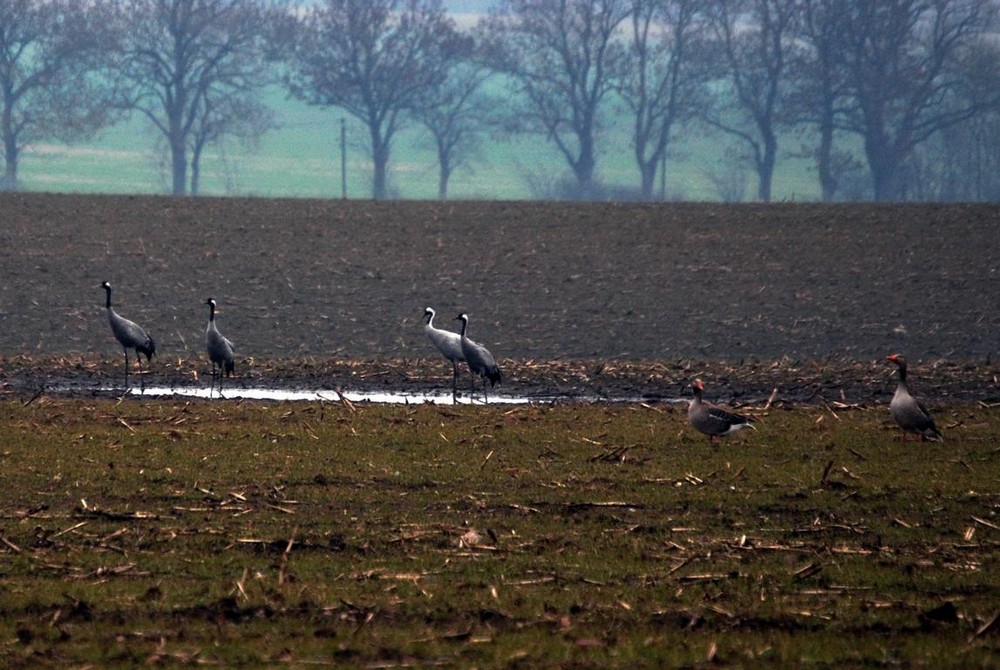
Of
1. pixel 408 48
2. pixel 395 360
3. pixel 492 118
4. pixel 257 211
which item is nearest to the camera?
pixel 395 360

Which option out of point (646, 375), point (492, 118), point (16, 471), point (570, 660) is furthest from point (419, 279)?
point (492, 118)

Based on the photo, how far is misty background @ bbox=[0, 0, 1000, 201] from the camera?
257 feet

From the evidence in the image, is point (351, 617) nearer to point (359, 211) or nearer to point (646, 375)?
point (646, 375)

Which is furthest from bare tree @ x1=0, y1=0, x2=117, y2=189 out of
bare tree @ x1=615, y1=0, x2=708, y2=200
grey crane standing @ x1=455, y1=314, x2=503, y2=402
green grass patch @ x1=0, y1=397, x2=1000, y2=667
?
green grass patch @ x1=0, y1=397, x2=1000, y2=667

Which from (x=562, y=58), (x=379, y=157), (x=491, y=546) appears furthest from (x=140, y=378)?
(x=562, y=58)

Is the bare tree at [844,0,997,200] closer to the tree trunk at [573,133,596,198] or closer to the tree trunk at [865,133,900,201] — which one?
the tree trunk at [865,133,900,201]

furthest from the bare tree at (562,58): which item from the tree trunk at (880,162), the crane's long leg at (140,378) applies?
the crane's long leg at (140,378)

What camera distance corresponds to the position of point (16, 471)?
13555 millimetres

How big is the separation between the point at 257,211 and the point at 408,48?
48910 millimetres

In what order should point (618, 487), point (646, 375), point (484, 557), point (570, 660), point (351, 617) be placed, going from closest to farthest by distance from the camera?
point (570, 660) < point (351, 617) < point (484, 557) < point (618, 487) < point (646, 375)

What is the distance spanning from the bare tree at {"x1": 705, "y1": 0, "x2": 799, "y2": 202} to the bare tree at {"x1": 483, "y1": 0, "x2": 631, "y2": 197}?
22.0ft

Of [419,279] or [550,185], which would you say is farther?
[550,185]

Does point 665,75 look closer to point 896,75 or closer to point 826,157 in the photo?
point 826,157

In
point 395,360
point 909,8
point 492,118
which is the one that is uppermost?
point 909,8
